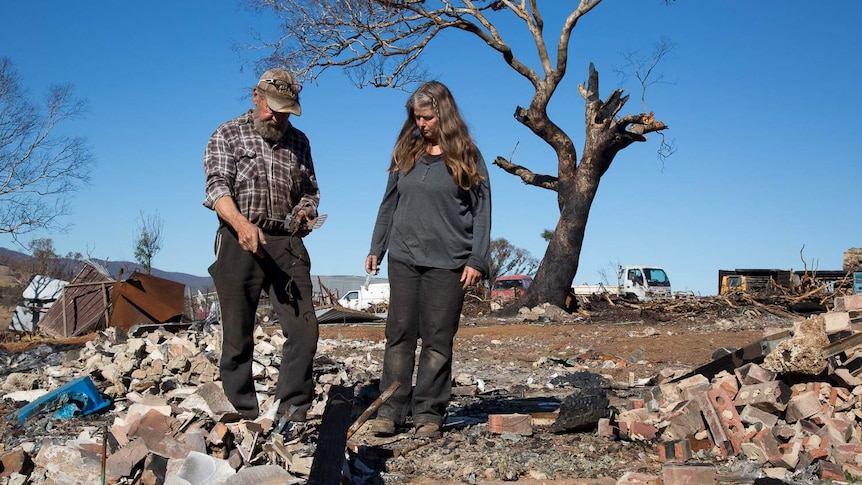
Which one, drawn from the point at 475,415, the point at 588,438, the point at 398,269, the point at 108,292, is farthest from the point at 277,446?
the point at 108,292

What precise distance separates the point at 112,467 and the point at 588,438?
242 centimetres

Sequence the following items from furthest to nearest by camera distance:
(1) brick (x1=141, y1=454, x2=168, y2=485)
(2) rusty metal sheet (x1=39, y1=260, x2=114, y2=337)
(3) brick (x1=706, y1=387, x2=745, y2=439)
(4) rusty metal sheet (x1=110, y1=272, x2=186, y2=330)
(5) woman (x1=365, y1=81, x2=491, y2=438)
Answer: (2) rusty metal sheet (x1=39, y1=260, x2=114, y2=337)
(4) rusty metal sheet (x1=110, y1=272, x2=186, y2=330)
(5) woman (x1=365, y1=81, x2=491, y2=438)
(3) brick (x1=706, y1=387, x2=745, y2=439)
(1) brick (x1=141, y1=454, x2=168, y2=485)

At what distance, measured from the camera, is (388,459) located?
3.91 meters

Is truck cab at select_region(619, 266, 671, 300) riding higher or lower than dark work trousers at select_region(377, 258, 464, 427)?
higher

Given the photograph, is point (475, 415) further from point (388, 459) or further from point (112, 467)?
point (112, 467)

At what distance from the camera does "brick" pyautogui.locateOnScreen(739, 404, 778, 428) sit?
167 inches

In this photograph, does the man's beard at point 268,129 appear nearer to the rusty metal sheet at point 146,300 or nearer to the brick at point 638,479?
the brick at point 638,479

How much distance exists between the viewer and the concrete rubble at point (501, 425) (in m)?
3.23

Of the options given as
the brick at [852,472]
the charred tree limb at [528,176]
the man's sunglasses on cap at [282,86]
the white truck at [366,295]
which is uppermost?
the charred tree limb at [528,176]

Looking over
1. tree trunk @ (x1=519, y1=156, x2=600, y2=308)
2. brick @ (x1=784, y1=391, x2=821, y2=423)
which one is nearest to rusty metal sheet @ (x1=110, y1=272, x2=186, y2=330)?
tree trunk @ (x1=519, y1=156, x2=600, y2=308)

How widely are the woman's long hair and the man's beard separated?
2.32 feet

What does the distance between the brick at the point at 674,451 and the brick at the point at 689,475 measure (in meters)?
0.58

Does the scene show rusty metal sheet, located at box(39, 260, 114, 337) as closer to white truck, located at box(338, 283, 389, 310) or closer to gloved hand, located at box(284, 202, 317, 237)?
gloved hand, located at box(284, 202, 317, 237)

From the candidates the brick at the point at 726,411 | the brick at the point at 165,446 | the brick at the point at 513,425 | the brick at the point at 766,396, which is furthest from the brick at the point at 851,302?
the brick at the point at 165,446
